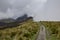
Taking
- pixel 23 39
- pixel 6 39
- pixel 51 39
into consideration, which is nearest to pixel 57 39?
pixel 51 39

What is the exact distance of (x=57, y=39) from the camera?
1336 inches

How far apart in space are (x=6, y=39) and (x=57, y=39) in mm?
9644

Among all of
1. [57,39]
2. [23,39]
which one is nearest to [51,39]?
[57,39]

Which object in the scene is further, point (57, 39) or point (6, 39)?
point (6, 39)

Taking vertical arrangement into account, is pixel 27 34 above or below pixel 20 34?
below

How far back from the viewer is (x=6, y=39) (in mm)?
36562

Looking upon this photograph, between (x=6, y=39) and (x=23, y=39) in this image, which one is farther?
(x=6, y=39)

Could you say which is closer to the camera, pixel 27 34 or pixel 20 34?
pixel 27 34

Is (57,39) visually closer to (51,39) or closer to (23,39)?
(51,39)

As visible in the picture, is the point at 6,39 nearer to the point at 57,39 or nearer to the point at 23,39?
the point at 23,39

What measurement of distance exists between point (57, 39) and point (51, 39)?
1.09m

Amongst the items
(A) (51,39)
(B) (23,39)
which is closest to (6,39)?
(B) (23,39)

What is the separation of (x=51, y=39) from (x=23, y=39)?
5079mm

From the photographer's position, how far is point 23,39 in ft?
109
